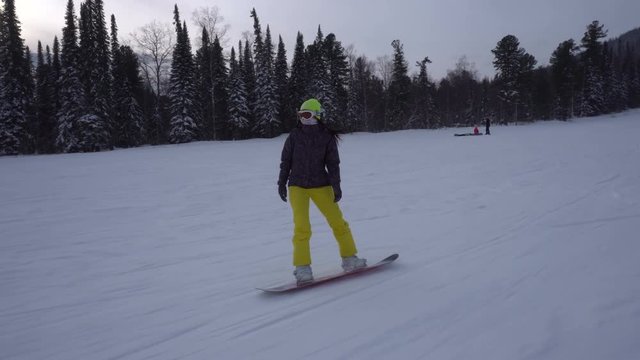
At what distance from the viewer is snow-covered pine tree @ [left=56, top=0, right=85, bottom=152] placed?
34531mm

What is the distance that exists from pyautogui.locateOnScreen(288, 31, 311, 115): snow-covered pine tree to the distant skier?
45579mm

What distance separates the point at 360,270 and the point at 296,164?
4.71ft

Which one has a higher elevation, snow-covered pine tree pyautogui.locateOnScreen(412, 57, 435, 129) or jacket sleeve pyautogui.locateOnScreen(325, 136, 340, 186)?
snow-covered pine tree pyautogui.locateOnScreen(412, 57, 435, 129)

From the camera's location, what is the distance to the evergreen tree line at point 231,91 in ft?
118

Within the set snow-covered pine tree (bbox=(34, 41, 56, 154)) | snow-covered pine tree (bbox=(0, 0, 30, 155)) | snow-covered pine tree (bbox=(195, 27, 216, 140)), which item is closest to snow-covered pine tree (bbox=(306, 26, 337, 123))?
snow-covered pine tree (bbox=(195, 27, 216, 140))

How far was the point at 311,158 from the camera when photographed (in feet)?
13.5

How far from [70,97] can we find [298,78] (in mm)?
25329

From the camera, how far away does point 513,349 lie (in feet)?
9.00

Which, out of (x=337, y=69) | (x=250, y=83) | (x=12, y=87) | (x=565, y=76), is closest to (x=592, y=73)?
(x=565, y=76)

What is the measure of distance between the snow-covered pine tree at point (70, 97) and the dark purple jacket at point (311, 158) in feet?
120

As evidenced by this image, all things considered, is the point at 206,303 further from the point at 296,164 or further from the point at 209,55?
the point at 209,55

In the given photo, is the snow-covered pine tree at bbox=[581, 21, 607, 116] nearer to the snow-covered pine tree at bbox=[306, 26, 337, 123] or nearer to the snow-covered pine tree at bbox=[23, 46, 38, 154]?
the snow-covered pine tree at bbox=[306, 26, 337, 123]

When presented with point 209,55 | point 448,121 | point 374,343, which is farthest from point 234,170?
point 448,121

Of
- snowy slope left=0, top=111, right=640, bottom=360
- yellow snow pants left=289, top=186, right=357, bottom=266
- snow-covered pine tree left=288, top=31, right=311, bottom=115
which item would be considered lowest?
snowy slope left=0, top=111, right=640, bottom=360
